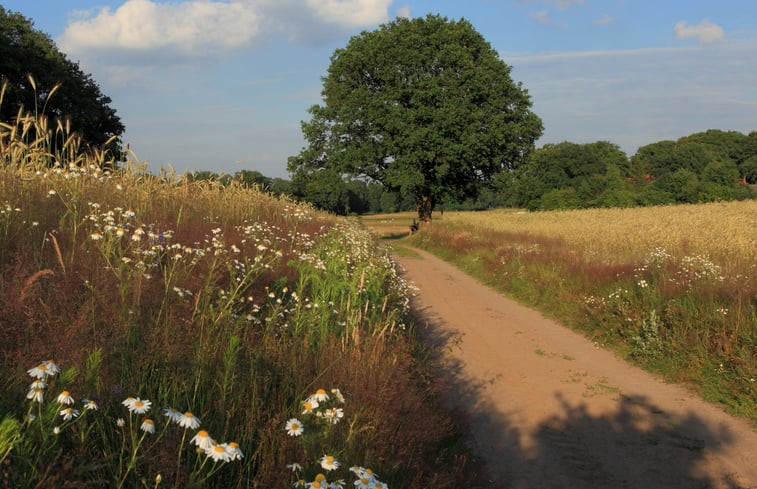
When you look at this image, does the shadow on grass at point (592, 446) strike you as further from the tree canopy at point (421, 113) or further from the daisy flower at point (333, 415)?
the tree canopy at point (421, 113)

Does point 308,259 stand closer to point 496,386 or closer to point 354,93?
point 496,386

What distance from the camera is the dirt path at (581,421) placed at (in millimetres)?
4809

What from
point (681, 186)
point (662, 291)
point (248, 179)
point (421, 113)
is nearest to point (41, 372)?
point (662, 291)

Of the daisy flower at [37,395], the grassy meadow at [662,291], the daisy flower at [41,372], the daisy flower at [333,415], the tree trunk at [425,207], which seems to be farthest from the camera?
the tree trunk at [425,207]

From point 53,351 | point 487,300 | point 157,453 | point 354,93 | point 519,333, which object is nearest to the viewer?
point 157,453

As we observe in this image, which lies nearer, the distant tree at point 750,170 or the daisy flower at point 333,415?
the daisy flower at point 333,415

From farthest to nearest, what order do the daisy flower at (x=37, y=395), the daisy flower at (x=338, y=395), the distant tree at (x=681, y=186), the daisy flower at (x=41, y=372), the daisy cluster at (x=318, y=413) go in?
the distant tree at (x=681, y=186)
the daisy flower at (x=338, y=395)
the daisy cluster at (x=318, y=413)
the daisy flower at (x=41, y=372)
the daisy flower at (x=37, y=395)

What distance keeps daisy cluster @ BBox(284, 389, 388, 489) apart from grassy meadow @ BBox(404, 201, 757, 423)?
203 inches

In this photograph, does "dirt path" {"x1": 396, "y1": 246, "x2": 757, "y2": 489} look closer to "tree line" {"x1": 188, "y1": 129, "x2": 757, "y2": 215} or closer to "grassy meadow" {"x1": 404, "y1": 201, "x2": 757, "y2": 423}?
"grassy meadow" {"x1": 404, "y1": 201, "x2": 757, "y2": 423}

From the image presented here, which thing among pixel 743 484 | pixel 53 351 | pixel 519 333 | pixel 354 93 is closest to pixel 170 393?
pixel 53 351

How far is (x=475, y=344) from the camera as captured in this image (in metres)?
9.15

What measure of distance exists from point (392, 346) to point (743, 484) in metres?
3.18

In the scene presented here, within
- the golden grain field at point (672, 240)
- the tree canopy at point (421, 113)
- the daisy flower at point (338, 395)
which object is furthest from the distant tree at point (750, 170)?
the daisy flower at point (338, 395)

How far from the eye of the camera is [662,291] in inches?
373
